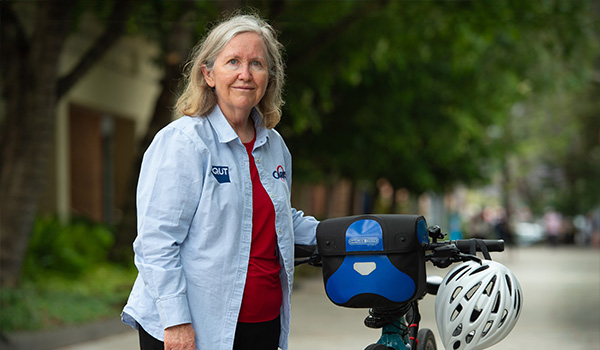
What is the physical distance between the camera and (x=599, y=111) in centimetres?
3934

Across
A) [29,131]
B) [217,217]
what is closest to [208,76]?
[217,217]

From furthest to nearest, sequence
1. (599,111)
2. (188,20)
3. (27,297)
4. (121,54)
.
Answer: (599,111) < (121,54) < (188,20) < (27,297)

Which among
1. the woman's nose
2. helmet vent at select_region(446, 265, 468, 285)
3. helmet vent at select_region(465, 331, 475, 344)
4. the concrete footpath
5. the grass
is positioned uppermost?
the woman's nose

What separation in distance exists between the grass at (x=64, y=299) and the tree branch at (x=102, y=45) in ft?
8.02

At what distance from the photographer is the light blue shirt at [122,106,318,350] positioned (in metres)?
2.76

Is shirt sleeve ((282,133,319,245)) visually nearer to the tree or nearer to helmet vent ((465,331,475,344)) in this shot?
helmet vent ((465,331,475,344))

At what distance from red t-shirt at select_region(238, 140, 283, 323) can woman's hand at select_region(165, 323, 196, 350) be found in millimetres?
206

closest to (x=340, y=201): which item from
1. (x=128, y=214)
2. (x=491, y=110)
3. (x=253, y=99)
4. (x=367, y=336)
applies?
(x=491, y=110)

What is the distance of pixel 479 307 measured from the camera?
293 cm

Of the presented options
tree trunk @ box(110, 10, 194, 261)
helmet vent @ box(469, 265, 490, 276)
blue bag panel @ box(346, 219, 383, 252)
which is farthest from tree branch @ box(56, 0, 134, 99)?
helmet vent @ box(469, 265, 490, 276)

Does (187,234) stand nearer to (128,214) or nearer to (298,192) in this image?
(128,214)

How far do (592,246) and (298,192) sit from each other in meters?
24.3

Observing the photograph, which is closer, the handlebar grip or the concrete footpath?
the handlebar grip

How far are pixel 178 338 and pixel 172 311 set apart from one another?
95mm
